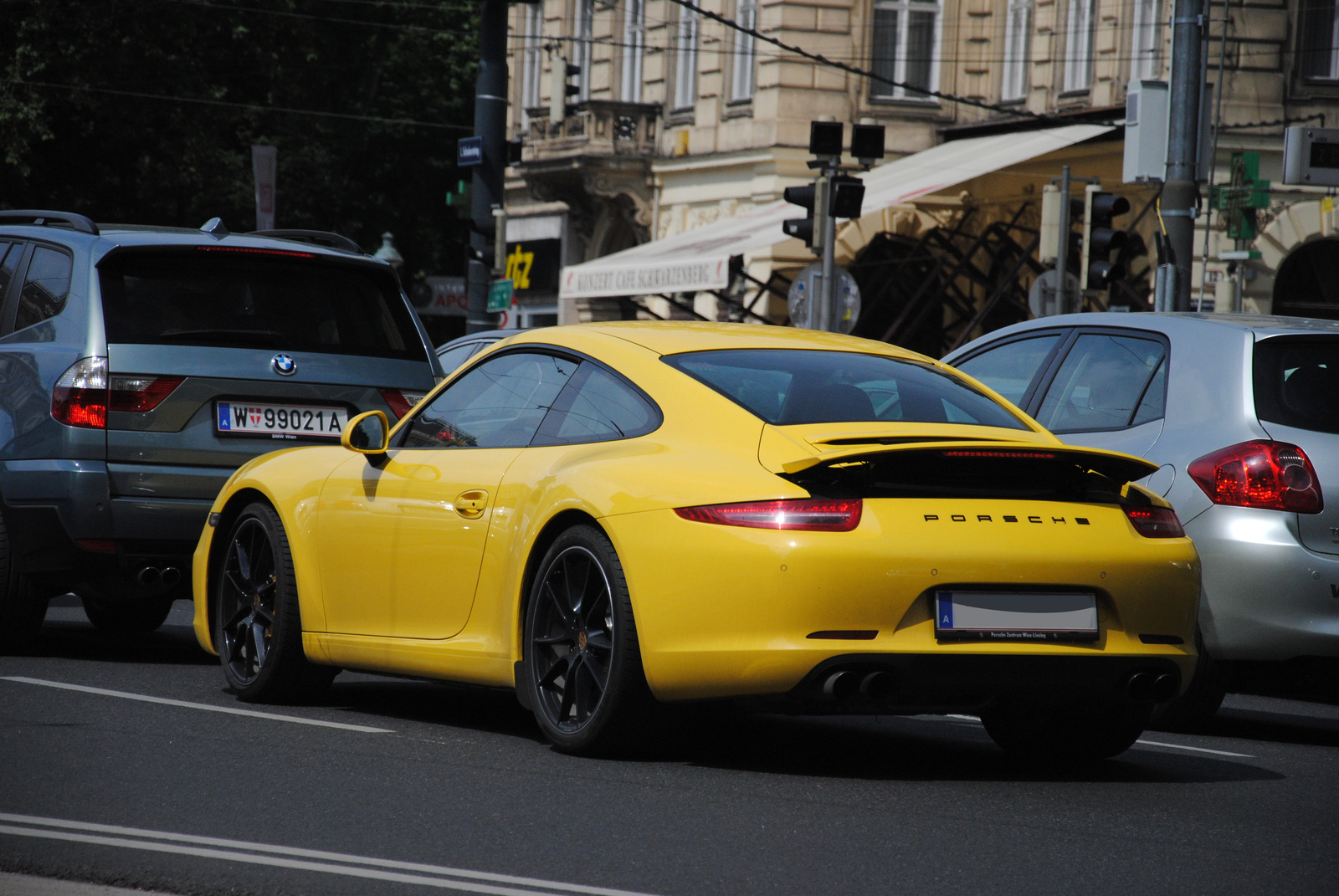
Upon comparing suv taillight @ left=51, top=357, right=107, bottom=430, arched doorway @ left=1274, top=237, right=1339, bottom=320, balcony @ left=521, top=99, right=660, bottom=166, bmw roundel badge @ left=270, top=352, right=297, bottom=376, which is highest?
balcony @ left=521, top=99, right=660, bottom=166

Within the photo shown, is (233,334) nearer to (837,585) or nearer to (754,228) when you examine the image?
(837,585)

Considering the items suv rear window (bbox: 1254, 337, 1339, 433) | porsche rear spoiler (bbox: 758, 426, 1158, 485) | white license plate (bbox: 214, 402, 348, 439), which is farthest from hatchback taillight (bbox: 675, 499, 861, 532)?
white license plate (bbox: 214, 402, 348, 439)

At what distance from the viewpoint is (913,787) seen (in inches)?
234

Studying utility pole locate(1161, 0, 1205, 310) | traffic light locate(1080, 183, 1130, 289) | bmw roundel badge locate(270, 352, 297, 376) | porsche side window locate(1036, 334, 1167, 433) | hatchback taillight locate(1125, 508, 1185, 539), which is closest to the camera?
hatchback taillight locate(1125, 508, 1185, 539)

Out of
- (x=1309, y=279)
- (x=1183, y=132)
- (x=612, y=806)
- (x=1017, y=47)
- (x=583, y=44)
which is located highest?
(x=583, y=44)

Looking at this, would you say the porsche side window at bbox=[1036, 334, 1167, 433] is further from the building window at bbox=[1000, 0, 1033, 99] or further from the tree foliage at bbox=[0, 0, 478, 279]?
the tree foliage at bbox=[0, 0, 478, 279]

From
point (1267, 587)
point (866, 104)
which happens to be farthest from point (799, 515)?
point (866, 104)

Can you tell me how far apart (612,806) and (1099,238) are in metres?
12.8

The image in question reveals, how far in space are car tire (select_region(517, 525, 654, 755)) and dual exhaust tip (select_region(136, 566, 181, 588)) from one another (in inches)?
110

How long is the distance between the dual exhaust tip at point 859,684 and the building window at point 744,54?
2749cm

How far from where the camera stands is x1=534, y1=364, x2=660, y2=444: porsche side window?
251 inches

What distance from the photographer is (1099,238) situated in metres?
17.4

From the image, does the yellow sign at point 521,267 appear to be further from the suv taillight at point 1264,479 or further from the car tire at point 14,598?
the suv taillight at point 1264,479

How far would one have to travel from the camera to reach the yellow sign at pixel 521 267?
3988 centimetres
